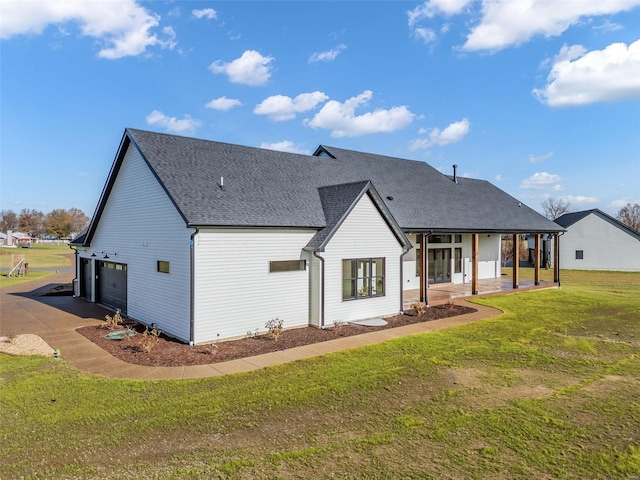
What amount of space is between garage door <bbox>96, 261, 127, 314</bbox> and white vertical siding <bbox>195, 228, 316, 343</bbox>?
6.32m

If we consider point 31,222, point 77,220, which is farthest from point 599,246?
point 31,222

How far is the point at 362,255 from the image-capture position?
14.8 m

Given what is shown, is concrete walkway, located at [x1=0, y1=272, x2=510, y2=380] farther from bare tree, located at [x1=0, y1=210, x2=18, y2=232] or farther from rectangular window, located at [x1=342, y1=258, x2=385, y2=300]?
bare tree, located at [x1=0, y1=210, x2=18, y2=232]

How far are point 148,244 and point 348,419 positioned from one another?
10.1 meters

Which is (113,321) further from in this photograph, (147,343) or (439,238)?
Result: (439,238)

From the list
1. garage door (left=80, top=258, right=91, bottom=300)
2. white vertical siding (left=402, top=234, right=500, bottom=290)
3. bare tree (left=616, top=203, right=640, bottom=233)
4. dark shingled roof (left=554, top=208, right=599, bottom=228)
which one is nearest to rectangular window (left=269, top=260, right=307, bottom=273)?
white vertical siding (left=402, top=234, right=500, bottom=290)

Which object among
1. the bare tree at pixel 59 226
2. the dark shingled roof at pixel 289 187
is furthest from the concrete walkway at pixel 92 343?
the bare tree at pixel 59 226

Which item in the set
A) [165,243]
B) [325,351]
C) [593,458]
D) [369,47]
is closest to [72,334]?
[165,243]

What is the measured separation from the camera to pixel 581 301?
20.2 meters

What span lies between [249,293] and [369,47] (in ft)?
39.3

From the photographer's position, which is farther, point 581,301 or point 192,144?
point 581,301

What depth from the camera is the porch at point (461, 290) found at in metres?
19.3

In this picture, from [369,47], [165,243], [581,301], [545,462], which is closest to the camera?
[545,462]

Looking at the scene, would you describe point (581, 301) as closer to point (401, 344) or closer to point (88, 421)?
point (401, 344)
